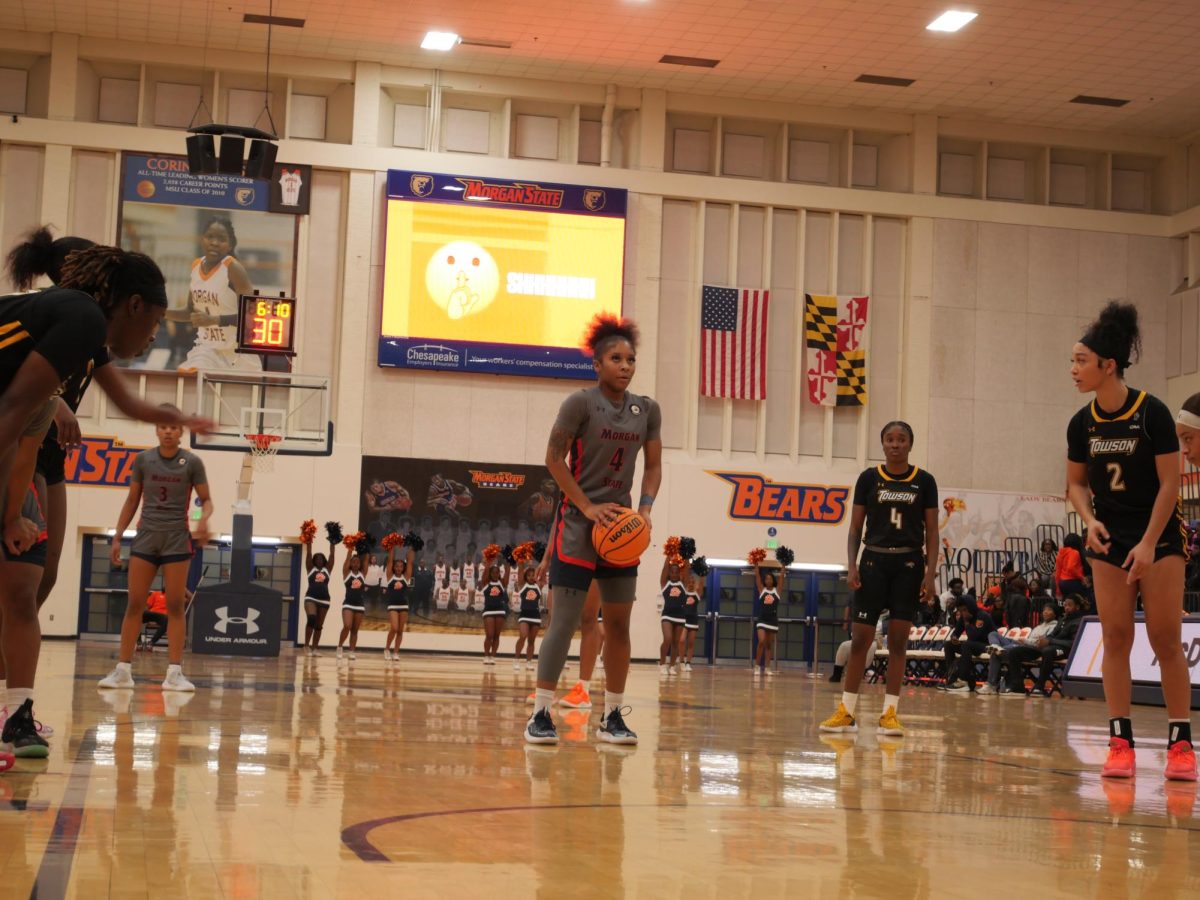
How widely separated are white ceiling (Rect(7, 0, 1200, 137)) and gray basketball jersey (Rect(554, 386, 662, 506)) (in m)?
18.7

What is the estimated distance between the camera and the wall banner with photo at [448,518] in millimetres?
26672

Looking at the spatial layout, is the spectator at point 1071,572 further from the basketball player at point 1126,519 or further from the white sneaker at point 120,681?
the white sneaker at point 120,681

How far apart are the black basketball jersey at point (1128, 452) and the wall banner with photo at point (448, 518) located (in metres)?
20.3

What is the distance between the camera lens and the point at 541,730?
21.4 feet

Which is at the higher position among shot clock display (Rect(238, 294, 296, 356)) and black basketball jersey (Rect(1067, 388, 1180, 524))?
shot clock display (Rect(238, 294, 296, 356))

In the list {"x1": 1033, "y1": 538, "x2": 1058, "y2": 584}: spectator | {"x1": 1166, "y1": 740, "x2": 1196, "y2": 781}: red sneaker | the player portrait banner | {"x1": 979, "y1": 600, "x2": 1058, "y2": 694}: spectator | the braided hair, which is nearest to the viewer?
the braided hair

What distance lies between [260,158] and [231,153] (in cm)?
39

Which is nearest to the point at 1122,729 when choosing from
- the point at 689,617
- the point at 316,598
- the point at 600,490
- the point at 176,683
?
the point at 600,490

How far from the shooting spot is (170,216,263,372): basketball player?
26.1m

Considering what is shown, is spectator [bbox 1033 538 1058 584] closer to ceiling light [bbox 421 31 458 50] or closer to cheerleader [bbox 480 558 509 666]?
cheerleader [bbox 480 558 509 666]

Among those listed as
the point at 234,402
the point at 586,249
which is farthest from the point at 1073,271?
the point at 234,402

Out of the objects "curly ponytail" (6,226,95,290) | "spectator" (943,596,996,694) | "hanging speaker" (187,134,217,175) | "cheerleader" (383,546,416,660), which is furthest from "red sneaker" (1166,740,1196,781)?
"cheerleader" (383,546,416,660)

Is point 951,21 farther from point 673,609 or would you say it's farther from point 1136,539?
point 1136,539

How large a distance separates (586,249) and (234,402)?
23.9 feet
